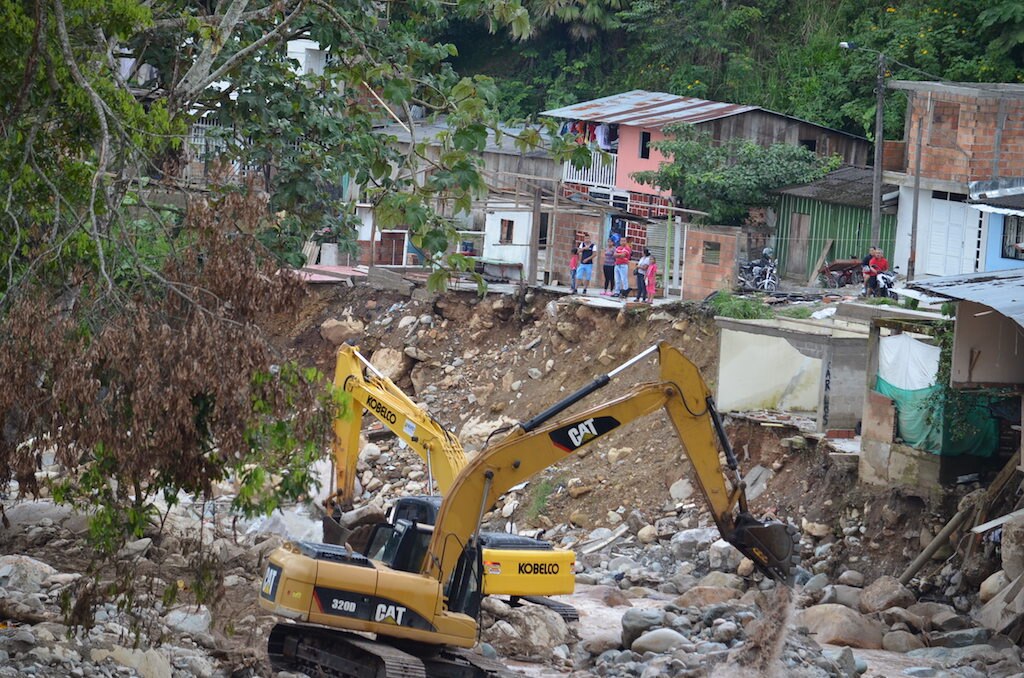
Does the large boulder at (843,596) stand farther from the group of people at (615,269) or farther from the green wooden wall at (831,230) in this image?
the green wooden wall at (831,230)

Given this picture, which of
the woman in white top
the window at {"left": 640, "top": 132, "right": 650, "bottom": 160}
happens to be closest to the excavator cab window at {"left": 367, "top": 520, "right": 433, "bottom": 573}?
the woman in white top

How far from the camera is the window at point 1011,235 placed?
26.4 meters

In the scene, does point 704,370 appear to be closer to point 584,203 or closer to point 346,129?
point 584,203

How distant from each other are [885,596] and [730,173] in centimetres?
1645

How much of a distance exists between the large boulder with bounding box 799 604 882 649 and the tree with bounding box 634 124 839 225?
15.9 metres

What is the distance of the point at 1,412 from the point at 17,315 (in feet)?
1.66

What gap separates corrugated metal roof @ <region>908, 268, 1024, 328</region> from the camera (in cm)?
1346

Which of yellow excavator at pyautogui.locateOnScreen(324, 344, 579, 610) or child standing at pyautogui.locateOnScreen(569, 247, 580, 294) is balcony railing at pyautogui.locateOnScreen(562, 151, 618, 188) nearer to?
child standing at pyautogui.locateOnScreen(569, 247, 580, 294)

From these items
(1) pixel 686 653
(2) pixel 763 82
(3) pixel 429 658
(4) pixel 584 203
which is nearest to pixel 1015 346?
(1) pixel 686 653

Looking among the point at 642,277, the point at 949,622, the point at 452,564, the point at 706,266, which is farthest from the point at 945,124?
the point at 452,564

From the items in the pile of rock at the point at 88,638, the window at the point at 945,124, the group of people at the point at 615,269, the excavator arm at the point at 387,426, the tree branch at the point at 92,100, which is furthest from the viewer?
the window at the point at 945,124

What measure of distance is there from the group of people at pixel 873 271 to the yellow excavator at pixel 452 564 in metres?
15.0

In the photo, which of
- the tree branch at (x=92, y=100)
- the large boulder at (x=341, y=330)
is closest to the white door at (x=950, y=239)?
the large boulder at (x=341, y=330)

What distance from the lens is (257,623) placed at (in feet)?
43.3
